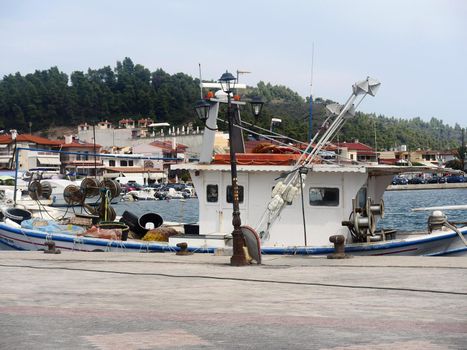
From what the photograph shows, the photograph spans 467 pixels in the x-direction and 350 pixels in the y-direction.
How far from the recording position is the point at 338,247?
57.7 feet

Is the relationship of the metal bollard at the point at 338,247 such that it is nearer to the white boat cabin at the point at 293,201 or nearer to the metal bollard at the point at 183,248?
the white boat cabin at the point at 293,201

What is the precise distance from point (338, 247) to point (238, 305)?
7.14 metres

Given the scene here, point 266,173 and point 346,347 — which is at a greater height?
point 266,173

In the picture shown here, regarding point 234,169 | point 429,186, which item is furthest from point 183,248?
point 429,186

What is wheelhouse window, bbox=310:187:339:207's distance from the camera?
20219mm

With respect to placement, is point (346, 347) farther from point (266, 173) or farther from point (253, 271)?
point (266, 173)

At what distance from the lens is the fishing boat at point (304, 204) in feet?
63.6

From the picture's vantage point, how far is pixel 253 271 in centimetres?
1535

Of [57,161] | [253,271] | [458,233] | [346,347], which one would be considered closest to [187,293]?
[253,271]

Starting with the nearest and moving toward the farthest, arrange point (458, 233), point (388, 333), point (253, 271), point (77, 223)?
point (388, 333) → point (253, 271) → point (458, 233) → point (77, 223)

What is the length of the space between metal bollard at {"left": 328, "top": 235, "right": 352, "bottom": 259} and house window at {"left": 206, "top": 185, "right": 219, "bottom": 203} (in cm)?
434

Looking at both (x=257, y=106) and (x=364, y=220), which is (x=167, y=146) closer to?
(x=364, y=220)

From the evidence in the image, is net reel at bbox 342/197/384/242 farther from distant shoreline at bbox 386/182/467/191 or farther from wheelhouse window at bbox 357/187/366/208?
distant shoreline at bbox 386/182/467/191

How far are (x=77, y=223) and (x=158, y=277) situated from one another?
1385 cm
